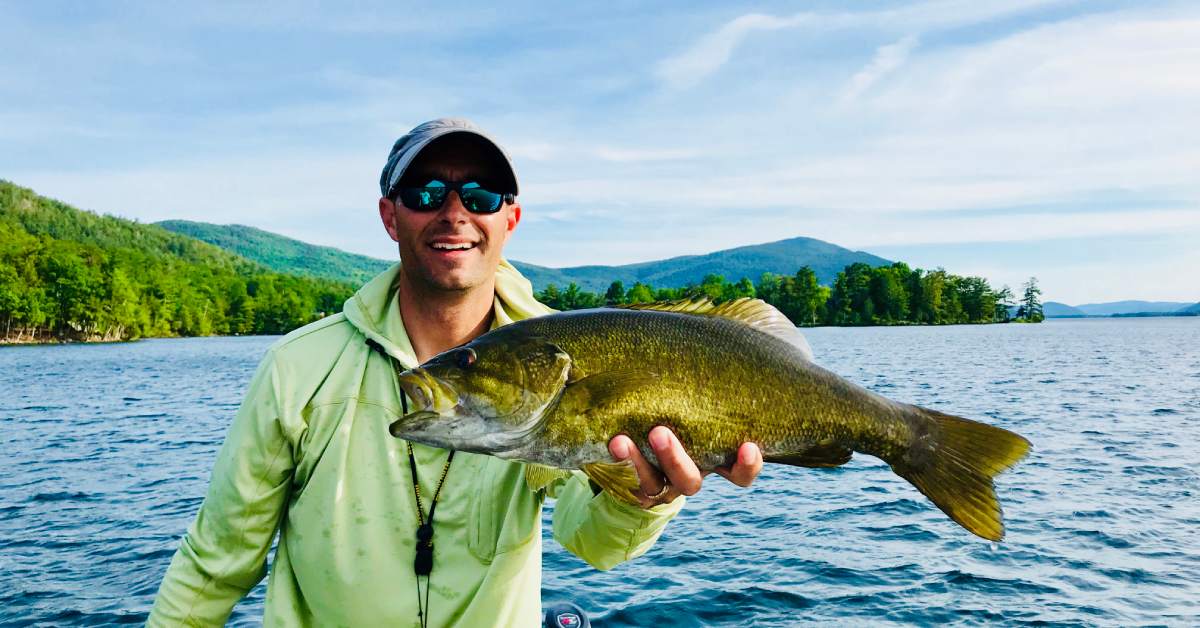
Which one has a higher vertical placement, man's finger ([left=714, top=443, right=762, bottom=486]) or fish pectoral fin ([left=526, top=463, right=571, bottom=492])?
man's finger ([left=714, top=443, right=762, bottom=486])

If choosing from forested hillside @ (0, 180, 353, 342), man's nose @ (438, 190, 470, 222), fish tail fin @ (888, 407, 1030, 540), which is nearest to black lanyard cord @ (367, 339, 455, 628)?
man's nose @ (438, 190, 470, 222)

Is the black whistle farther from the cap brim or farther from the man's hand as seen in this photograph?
the cap brim

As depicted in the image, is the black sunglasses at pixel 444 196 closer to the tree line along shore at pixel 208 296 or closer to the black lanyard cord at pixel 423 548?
the black lanyard cord at pixel 423 548

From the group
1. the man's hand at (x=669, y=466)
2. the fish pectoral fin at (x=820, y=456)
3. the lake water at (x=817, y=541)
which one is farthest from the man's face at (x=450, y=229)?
the lake water at (x=817, y=541)

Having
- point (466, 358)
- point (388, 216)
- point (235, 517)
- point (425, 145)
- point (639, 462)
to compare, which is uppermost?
point (425, 145)

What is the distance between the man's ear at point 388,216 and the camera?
375 cm

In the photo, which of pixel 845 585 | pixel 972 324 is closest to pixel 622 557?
pixel 845 585

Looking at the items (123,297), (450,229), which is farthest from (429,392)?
(123,297)

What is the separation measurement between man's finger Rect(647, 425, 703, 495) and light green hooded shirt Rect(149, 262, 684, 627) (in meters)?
0.41

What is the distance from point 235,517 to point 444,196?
1613 mm

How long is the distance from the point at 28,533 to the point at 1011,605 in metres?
15.2

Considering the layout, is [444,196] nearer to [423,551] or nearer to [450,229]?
[450,229]

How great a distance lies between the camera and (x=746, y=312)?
3.18m

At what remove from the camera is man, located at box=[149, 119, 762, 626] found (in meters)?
3.33
